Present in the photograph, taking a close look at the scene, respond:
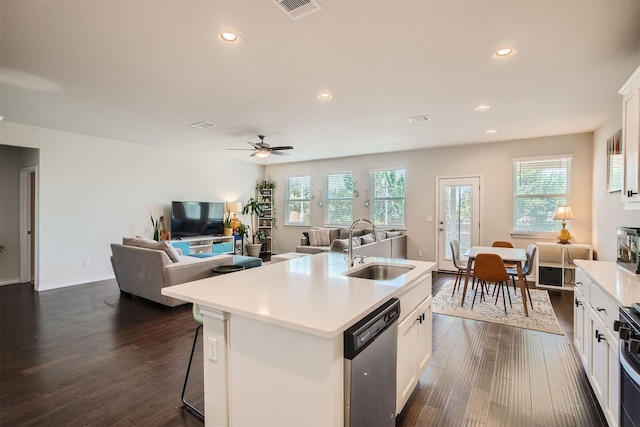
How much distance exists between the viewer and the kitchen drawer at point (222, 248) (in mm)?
7430

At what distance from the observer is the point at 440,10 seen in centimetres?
203

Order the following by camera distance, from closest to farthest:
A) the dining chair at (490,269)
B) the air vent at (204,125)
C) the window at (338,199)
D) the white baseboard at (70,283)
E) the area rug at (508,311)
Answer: the area rug at (508,311) < the dining chair at (490,269) < the air vent at (204,125) < the white baseboard at (70,283) < the window at (338,199)

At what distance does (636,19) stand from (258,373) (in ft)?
10.7

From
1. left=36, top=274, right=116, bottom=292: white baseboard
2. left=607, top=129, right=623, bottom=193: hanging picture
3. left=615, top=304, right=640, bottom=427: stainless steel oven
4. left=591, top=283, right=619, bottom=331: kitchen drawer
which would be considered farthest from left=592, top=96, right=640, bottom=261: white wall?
left=36, top=274, right=116, bottom=292: white baseboard

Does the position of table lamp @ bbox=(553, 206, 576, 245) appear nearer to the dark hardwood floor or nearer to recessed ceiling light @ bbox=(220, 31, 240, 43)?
the dark hardwood floor

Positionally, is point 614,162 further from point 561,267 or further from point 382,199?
point 382,199

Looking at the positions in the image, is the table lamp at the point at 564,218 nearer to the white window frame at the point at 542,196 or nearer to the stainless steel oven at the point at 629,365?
the white window frame at the point at 542,196

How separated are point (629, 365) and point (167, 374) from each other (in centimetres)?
292

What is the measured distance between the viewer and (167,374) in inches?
98.4

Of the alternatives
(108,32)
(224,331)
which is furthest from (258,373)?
(108,32)

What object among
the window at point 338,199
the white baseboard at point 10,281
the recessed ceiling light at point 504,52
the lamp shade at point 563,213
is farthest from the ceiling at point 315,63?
the window at point 338,199

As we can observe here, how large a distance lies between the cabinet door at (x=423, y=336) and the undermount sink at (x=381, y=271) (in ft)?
0.92

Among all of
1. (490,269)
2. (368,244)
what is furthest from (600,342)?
(368,244)

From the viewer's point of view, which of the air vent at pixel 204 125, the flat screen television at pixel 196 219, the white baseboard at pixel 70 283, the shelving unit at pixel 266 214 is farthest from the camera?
the shelving unit at pixel 266 214
